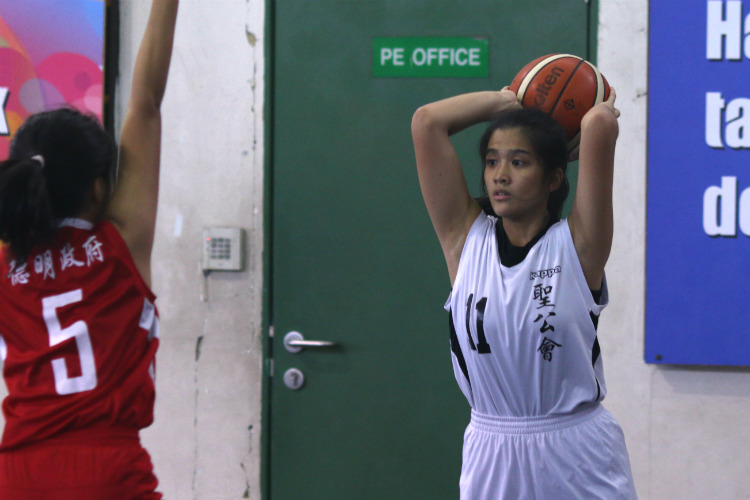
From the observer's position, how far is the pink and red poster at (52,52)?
2.34 m

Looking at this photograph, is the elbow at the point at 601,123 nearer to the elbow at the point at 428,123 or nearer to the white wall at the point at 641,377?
the elbow at the point at 428,123

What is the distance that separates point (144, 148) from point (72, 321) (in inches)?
13.2

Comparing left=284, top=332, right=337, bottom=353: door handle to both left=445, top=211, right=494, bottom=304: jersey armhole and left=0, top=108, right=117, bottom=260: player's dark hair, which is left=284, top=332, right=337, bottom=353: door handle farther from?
left=0, top=108, right=117, bottom=260: player's dark hair

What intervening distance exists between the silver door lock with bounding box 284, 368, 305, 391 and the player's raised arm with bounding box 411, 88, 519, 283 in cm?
99

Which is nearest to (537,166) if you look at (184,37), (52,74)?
(184,37)

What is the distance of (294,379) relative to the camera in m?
2.32

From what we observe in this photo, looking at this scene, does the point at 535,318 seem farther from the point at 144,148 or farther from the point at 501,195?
the point at 144,148

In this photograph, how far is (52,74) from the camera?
2350 mm

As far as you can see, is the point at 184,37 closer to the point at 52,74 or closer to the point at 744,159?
the point at 52,74

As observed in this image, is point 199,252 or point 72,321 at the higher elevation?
point 199,252

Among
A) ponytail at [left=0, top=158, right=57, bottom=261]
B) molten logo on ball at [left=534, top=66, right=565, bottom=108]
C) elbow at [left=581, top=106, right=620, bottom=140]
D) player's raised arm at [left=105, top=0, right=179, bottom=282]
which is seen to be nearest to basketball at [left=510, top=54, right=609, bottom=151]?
molten logo on ball at [left=534, top=66, right=565, bottom=108]

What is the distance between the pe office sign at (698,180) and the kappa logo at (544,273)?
99 centimetres

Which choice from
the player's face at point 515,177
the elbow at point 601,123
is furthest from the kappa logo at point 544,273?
the elbow at point 601,123

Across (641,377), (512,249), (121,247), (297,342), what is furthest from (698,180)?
(121,247)
